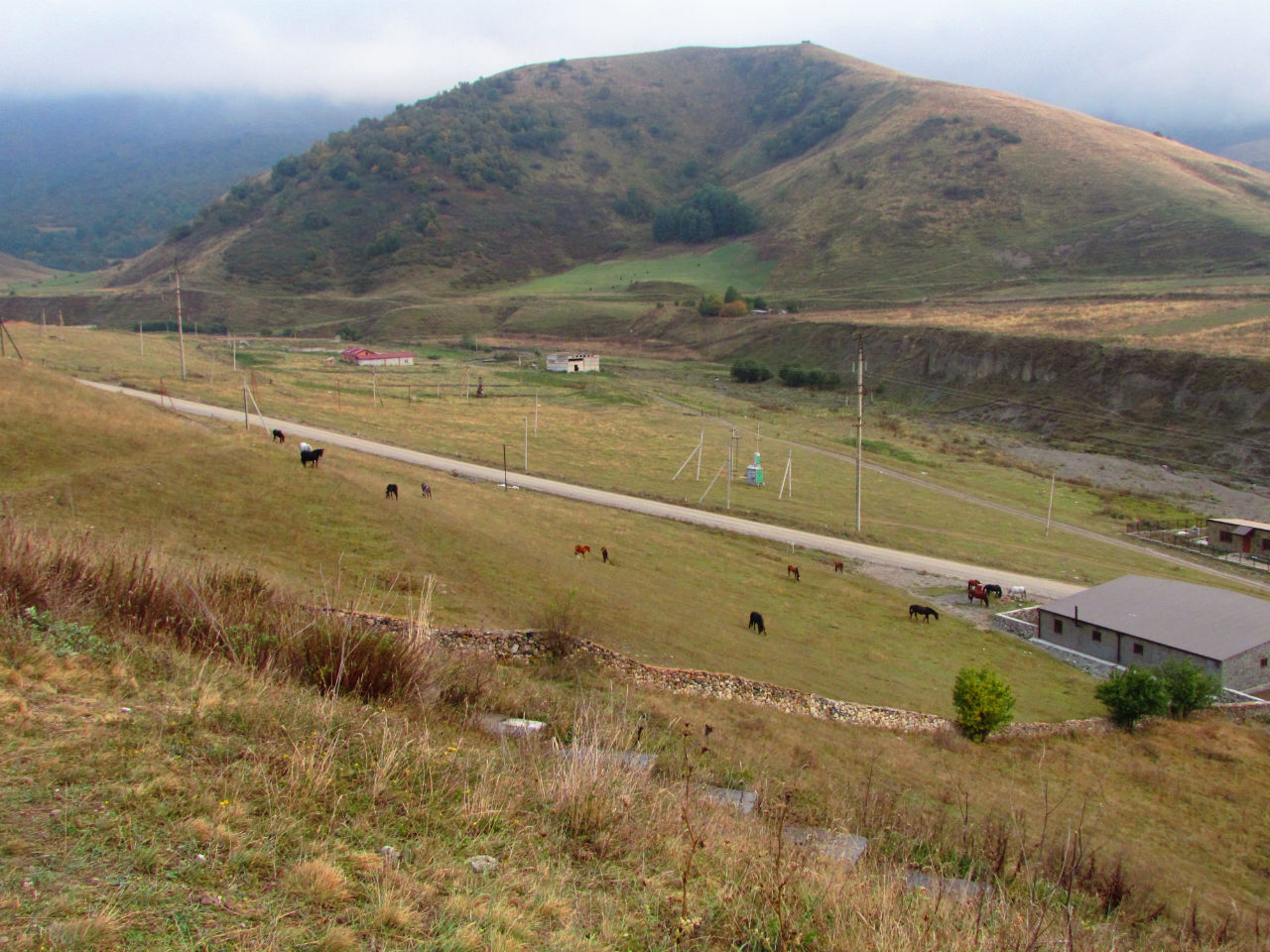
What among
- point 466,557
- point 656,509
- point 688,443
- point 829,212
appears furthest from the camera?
point 829,212

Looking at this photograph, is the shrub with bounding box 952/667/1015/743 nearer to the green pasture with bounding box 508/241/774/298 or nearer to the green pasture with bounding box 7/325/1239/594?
the green pasture with bounding box 7/325/1239/594

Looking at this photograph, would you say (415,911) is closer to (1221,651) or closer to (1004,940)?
(1004,940)

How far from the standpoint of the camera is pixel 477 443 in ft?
165

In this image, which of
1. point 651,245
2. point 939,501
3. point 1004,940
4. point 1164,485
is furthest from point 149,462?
point 651,245

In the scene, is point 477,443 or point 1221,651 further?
point 477,443

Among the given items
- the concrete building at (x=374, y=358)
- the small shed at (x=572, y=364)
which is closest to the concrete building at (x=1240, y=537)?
the small shed at (x=572, y=364)

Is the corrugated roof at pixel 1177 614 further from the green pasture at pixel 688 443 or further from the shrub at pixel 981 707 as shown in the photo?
the shrub at pixel 981 707

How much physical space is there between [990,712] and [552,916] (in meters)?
15.7

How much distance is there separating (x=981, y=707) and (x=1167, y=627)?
12807 millimetres

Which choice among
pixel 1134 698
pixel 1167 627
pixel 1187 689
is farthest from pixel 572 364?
pixel 1134 698

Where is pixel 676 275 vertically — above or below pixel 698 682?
above

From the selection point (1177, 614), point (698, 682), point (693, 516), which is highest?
point (698, 682)

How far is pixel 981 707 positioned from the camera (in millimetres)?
18234

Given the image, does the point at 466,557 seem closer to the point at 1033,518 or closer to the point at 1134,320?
the point at 1033,518
